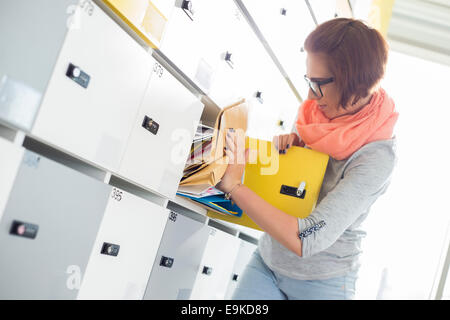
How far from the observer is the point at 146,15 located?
1.12 metres

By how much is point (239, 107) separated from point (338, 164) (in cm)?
34

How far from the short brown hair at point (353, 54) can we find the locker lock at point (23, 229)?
0.87 meters

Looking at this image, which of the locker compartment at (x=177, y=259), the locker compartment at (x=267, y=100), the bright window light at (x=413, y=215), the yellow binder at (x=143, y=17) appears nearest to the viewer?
the yellow binder at (x=143, y=17)

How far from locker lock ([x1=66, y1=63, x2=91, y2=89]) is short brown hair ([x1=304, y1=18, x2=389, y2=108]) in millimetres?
663

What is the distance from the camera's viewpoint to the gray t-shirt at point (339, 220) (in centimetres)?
115

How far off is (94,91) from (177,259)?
71cm

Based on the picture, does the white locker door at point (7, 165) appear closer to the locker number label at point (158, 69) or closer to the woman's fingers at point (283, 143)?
the locker number label at point (158, 69)

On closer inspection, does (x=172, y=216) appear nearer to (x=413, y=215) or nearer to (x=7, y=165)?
(x=7, y=165)

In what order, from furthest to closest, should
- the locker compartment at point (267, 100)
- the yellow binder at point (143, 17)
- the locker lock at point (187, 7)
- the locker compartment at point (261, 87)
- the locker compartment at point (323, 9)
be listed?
the locker compartment at point (323, 9) → the locker compartment at point (267, 100) → the locker compartment at point (261, 87) → the locker lock at point (187, 7) → the yellow binder at point (143, 17)

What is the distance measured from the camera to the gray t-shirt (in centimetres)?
115

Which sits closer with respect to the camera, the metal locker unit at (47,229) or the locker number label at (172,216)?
the metal locker unit at (47,229)

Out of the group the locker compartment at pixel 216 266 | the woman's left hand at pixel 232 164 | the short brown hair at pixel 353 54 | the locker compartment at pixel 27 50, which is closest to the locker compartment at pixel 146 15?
the locker compartment at pixel 27 50
